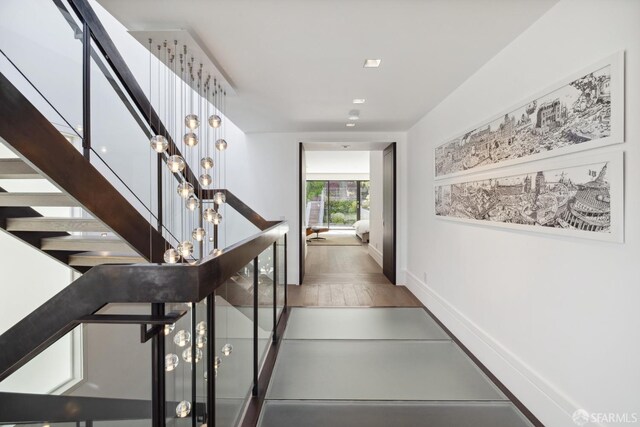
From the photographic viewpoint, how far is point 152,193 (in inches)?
142

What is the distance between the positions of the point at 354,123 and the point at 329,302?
2418 mm

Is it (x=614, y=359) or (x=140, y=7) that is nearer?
(x=614, y=359)

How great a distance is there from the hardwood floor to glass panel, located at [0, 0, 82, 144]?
2.99 meters

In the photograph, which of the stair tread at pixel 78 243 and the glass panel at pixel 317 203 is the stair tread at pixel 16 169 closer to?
the stair tread at pixel 78 243

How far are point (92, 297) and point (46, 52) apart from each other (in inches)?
89.4

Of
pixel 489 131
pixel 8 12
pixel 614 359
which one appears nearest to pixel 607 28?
pixel 489 131

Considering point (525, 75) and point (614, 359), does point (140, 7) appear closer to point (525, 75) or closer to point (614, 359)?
point (525, 75)

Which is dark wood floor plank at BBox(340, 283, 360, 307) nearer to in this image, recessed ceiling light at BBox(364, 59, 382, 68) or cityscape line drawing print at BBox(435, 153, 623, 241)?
cityscape line drawing print at BBox(435, 153, 623, 241)

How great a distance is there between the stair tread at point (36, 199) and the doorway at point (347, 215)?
11.1 feet

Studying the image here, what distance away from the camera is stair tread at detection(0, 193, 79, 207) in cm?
195

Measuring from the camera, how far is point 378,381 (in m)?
2.34

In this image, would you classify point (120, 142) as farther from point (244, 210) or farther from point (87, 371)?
point (87, 371)

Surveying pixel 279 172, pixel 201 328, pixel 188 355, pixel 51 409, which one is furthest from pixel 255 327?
pixel 279 172

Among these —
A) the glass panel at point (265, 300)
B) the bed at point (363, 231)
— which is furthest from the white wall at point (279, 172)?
the bed at point (363, 231)
